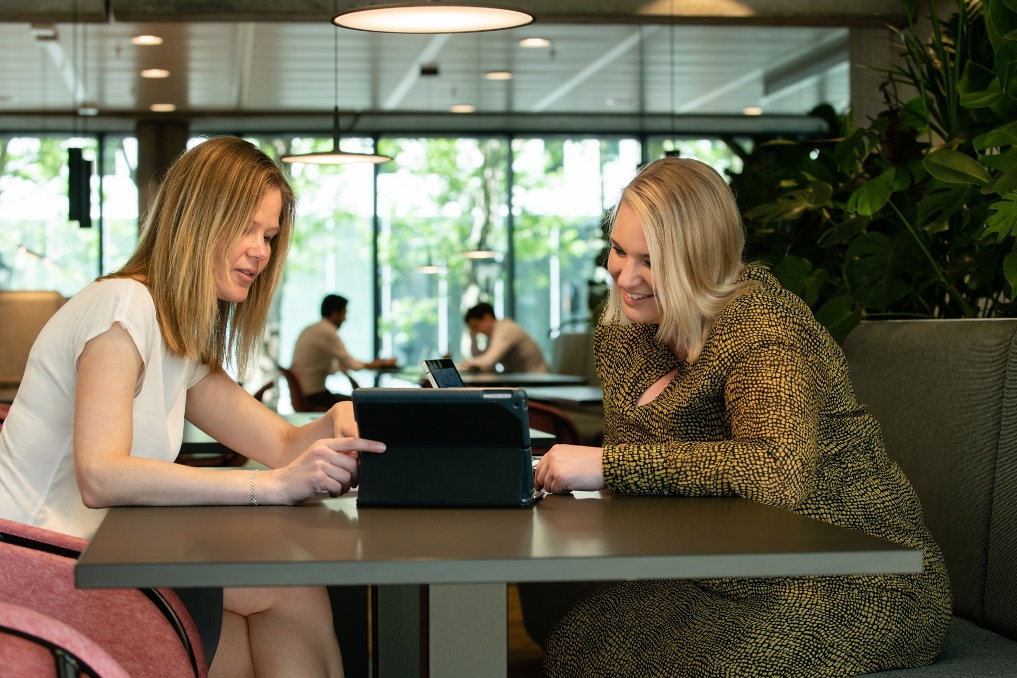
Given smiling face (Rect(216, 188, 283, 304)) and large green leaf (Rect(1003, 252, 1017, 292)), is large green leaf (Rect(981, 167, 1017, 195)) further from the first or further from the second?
smiling face (Rect(216, 188, 283, 304))

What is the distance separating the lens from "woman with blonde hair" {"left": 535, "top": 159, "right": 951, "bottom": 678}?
1.77 m

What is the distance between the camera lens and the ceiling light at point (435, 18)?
133 inches

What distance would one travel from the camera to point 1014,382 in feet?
7.29

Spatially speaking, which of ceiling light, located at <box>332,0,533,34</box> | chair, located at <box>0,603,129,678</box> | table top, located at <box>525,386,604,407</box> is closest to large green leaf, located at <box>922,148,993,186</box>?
ceiling light, located at <box>332,0,533,34</box>

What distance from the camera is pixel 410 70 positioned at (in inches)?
425

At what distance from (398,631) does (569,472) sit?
1.38 feet

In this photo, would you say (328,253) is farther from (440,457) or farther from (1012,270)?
(440,457)

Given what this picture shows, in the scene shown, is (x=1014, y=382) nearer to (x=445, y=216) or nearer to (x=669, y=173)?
(x=669, y=173)

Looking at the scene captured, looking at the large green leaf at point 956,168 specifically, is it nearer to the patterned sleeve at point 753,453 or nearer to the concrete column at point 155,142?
the patterned sleeve at point 753,453

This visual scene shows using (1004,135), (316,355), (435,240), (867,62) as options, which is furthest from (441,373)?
(435,240)

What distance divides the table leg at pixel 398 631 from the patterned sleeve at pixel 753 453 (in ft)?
1.32

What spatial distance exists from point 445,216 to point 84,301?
452 inches

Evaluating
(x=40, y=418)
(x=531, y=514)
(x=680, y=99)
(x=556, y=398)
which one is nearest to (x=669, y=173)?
(x=531, y=514)

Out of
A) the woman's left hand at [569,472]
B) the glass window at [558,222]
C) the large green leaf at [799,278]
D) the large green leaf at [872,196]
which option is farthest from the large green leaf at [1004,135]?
the glass window at [558,222]
